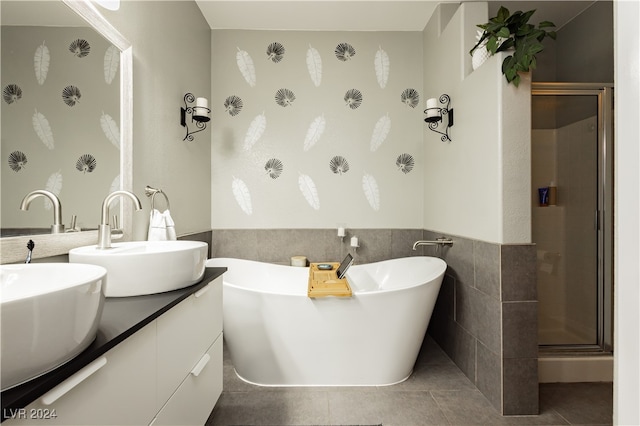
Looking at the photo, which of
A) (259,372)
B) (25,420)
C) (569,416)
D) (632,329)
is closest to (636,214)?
(632,329)

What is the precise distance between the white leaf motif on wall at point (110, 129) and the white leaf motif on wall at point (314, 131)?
1.62 metres

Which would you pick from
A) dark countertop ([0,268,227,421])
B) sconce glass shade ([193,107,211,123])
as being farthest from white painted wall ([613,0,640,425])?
sconce glass shade ([193,107,211,123])

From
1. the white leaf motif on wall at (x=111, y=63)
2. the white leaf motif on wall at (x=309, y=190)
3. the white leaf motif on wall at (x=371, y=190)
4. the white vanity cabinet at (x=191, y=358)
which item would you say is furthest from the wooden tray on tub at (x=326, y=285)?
the white leaf motif on wall at (x=111, y=63)

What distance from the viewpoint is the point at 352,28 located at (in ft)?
9.41

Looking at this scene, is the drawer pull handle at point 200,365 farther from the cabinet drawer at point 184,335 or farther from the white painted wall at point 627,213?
the white painted wall at point 627,213

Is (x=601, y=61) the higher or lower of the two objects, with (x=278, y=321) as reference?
higher

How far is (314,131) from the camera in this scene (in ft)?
9.55

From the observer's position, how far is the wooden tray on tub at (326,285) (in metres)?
1.82

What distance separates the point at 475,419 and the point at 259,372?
1.23 metres

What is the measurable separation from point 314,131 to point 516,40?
1.66 metres

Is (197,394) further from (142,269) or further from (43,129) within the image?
(43,129)

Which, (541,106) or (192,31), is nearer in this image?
(541,106)

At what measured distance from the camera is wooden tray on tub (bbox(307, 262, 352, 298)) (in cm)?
182

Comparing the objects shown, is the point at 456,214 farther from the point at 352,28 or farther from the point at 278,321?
the point at 352,28
